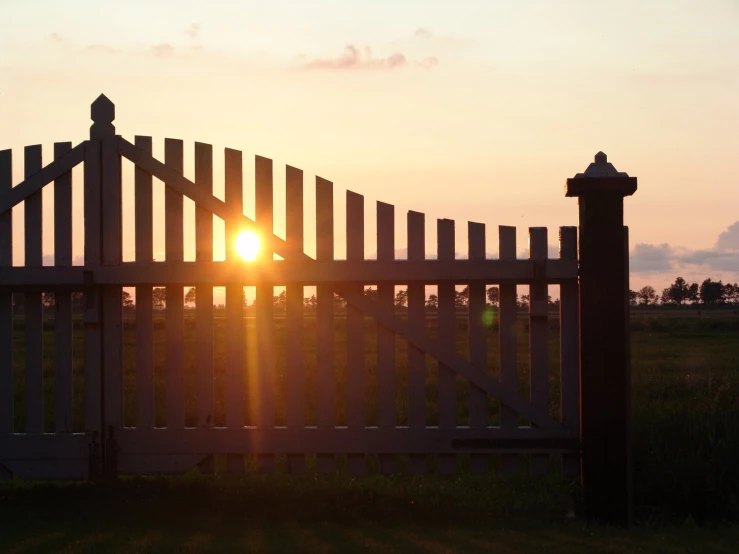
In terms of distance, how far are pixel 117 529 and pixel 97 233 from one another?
2.00 metres

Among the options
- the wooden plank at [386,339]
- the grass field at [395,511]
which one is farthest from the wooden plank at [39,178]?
the wooden plank at [386,339]

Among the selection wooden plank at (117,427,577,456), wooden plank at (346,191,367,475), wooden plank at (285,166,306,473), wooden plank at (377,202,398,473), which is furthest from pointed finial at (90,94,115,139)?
wooden plank at (117,427,577,456)

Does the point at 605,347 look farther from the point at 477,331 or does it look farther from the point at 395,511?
the point at 395,511

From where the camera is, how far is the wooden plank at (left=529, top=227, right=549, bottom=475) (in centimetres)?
525

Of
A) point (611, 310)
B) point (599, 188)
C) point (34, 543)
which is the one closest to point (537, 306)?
point (611, 310)

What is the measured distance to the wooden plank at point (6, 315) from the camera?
5.48 metres

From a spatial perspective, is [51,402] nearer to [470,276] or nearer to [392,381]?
[392,381]

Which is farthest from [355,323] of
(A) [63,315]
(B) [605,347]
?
(A) [63,315]

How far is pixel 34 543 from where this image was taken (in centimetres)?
433

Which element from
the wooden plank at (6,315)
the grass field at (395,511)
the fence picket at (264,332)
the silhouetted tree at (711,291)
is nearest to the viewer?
the grass field at (395,511)

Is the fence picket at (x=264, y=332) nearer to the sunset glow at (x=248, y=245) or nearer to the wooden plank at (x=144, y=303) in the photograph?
the sunset glow at (x=248, y=245)

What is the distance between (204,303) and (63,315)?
39.4 inches

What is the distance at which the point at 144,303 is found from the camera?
17.8 ft

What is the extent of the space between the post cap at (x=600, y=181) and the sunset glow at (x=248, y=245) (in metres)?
2.07
